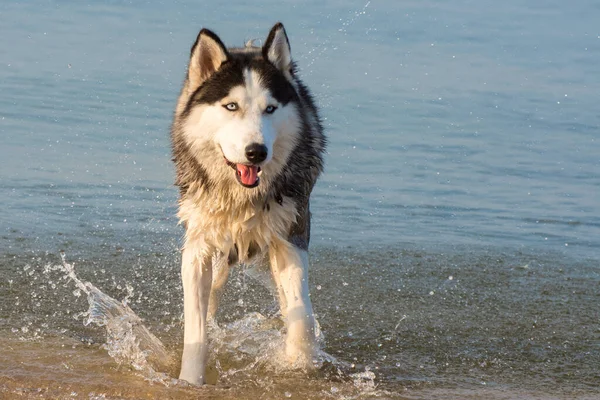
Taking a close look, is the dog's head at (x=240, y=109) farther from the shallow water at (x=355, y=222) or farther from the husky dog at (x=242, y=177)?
the shallow water at (x=355, y=222)

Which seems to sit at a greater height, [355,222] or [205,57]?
[205,57]

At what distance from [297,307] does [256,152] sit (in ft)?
3.09

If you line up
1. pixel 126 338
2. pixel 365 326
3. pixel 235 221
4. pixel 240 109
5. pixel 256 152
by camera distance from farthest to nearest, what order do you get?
pixel 365 326 < pixel 126 338 < pixel 235 221 < pixel 240 109 < pixel 256 152

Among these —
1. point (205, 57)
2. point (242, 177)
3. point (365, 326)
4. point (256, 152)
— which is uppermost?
point (205, 57)

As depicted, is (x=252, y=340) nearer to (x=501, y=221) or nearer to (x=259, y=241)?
(x=259, y=241)

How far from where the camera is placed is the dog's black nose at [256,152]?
14.0ft

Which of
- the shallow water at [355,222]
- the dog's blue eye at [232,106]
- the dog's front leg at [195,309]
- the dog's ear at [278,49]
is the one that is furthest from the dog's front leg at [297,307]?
the dog's ear at [278,49]

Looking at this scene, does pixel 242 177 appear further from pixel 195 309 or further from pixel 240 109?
pixel 195 309

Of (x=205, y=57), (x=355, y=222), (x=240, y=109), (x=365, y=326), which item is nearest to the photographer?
(x=240, y=109)

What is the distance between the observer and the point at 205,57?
15.2 ft

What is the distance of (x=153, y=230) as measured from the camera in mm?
7445

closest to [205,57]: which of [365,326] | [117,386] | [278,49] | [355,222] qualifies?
[278,49]

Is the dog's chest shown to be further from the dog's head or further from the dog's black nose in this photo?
the dog's black nose

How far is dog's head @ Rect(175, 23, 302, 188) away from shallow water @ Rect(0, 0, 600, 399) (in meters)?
1.04
